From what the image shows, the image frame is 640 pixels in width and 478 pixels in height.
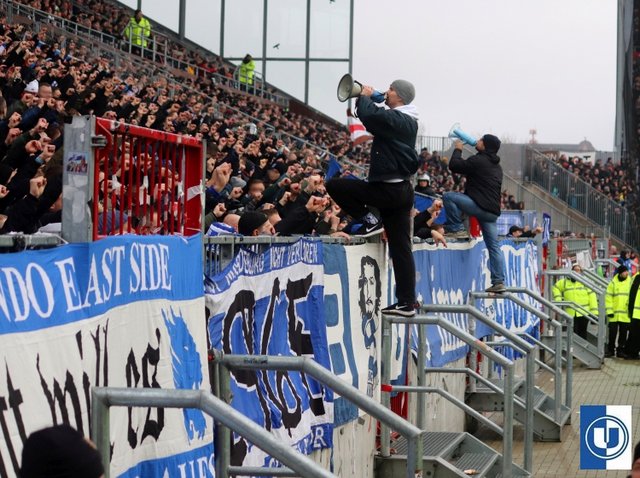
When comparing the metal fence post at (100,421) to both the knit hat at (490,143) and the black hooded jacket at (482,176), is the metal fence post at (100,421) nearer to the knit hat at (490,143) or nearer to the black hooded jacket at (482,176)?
the black hooded jacket at (482,176)

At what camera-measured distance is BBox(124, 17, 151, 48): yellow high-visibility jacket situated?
3203cm

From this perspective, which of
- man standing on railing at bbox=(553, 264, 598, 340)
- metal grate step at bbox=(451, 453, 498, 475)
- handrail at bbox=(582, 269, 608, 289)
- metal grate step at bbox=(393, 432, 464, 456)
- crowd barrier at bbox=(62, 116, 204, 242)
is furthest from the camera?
handrail at bbox=(582, 269, 608, 289)

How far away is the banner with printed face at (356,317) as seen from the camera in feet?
28.0

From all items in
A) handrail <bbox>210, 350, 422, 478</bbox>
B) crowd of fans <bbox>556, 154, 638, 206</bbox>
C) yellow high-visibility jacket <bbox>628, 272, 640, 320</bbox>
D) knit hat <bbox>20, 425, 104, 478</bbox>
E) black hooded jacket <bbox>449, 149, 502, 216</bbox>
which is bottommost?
yellow high-visibility jacket <bbox>628, 272, 640, 320</bbox>

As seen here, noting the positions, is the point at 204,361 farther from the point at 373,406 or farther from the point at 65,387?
the point at 65,387

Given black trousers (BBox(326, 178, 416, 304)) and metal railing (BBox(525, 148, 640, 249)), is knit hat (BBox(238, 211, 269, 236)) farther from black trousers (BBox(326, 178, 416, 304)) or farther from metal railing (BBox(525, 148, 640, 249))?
metal railing (BBox(525, 148, 640, 249))

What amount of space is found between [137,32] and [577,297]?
47.1 ft

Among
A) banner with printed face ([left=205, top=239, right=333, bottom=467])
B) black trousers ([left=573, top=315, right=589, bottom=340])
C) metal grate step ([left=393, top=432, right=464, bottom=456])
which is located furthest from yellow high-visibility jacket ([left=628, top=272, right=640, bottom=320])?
banner with printed face ([left=205, top=239, right=333, bottom=467])

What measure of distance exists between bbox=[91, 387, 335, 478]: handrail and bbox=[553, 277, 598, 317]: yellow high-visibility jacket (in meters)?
21.4

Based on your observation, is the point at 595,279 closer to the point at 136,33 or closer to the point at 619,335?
the point at 619,335

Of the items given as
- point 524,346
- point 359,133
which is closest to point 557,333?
point 524,346

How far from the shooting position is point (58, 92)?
15312 mm

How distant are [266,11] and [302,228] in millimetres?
34549

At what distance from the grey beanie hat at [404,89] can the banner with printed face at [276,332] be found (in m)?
1.46
